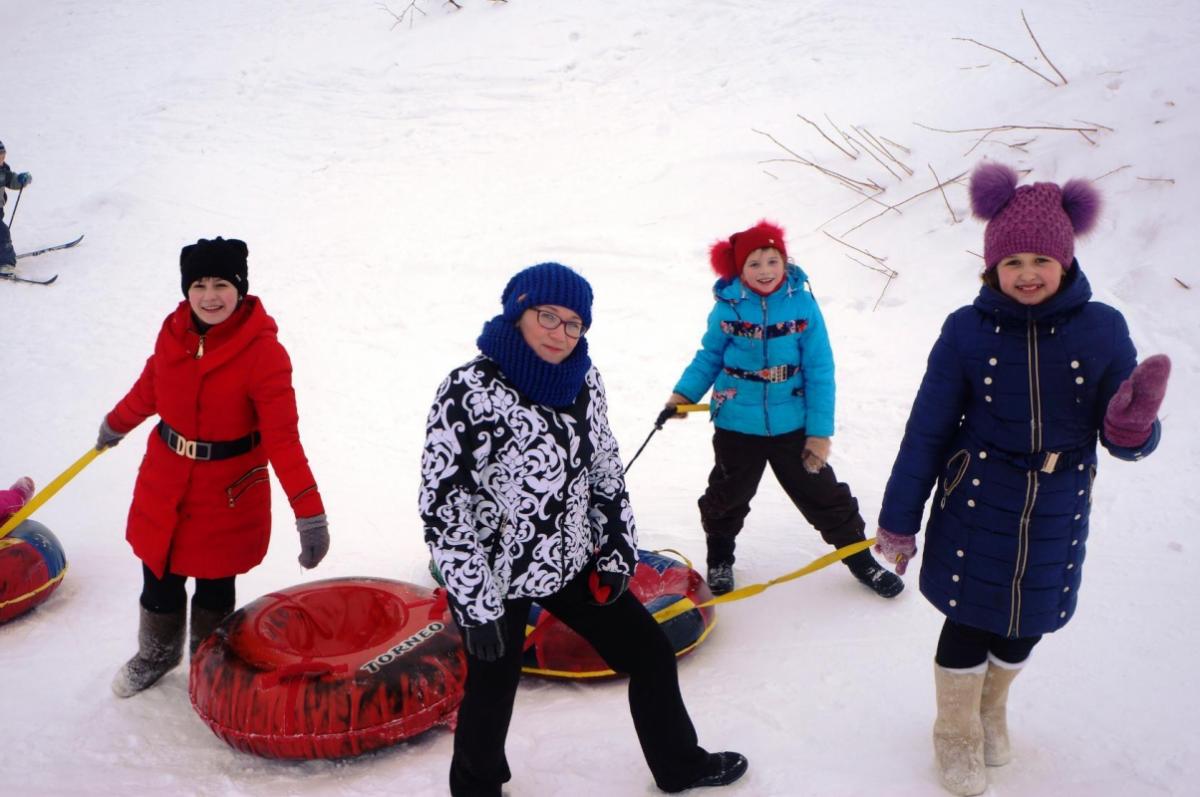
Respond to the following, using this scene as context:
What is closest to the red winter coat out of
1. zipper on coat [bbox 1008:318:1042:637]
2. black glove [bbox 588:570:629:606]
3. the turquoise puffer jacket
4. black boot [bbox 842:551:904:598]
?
black glove [bbox 588:570:629:606]

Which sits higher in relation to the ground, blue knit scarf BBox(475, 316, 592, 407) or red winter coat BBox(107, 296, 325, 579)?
blue knit scarf BBox(475, 316, 592, 407)

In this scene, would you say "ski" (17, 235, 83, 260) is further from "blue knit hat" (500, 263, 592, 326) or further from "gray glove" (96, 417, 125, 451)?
"blue knit hat" (500, 263, 592, 326)

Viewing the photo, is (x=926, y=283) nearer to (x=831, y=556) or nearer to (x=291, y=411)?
(x=831, y=556)

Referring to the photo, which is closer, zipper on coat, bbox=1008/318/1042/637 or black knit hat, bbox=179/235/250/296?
zipper on coat, bbox=1008/318/1042/637

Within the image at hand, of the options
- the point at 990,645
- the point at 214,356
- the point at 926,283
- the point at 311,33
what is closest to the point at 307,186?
the point at 311,33

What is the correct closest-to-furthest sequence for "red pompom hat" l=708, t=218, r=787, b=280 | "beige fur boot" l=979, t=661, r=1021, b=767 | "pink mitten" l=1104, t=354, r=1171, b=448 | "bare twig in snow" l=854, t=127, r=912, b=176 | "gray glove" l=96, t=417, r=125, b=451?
"pink mitten" l=1104, t=354, r=1171, b=448, "beige fur boot" l=979, t=661, r=1021, b=767, "gray glove" l=96, t=417, r=125, b=451, "red pompom hat" l=708, t=218, r=787, b=280, "bare twig in snow" l=854, t=127, r=912, b=176

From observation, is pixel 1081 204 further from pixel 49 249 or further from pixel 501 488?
pixel 49 249

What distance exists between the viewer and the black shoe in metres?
4.07

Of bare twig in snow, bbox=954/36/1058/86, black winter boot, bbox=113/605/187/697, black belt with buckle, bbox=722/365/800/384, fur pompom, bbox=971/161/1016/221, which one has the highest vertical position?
bare twig in snow, bbox=954/36/1058/86

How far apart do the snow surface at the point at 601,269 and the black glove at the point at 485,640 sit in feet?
2.33

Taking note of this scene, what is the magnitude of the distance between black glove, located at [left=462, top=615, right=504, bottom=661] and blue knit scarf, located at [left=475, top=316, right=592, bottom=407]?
1.81ft

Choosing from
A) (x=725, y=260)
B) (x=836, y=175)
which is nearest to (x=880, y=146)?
(x=836, y=175)

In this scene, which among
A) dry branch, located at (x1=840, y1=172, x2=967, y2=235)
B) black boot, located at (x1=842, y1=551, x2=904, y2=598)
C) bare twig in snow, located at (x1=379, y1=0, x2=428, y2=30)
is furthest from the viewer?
bare twig in snow, located at (x1=379, y1=0, x2=428, y2=30)

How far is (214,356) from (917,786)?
2.45m
